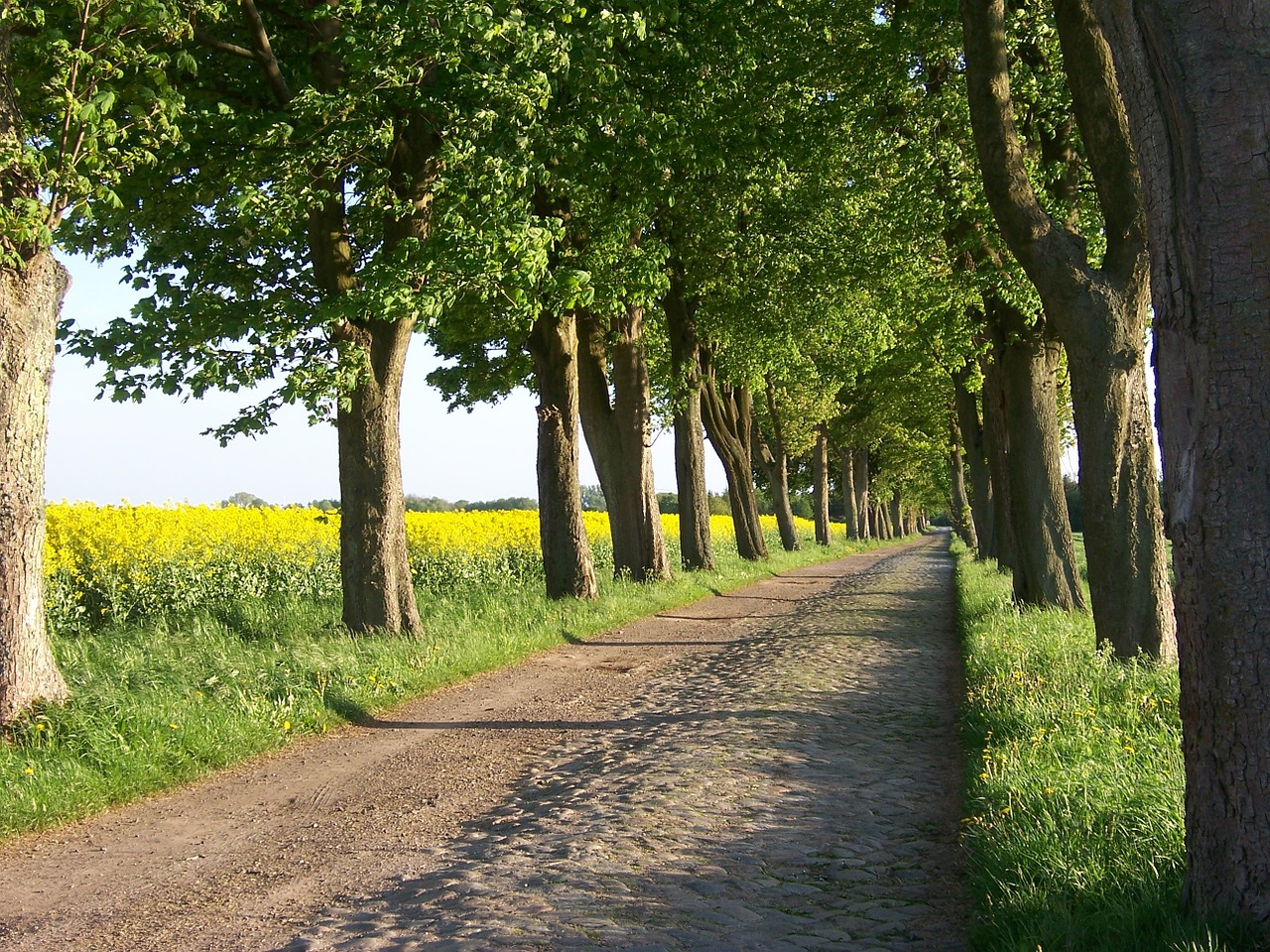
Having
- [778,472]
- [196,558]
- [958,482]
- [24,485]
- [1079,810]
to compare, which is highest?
[778,472]

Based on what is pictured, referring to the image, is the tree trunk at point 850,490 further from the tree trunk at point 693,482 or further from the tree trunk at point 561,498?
the tree trunk at point 561,498

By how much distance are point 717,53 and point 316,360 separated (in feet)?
24.7

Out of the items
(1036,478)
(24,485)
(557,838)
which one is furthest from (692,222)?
(557,838)

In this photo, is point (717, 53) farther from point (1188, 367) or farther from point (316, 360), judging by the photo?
point (1188, 367)

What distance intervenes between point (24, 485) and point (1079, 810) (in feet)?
24.1

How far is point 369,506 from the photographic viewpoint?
11938mm

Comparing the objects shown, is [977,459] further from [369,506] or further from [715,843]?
[715,843]

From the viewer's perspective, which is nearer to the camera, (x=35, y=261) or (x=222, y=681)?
(x=35, y=261)

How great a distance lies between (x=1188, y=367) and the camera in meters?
3.90

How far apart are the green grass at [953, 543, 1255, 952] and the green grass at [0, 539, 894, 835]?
5.14 m

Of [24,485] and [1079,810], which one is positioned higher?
[24,485]

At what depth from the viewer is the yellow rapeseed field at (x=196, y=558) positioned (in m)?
13.8

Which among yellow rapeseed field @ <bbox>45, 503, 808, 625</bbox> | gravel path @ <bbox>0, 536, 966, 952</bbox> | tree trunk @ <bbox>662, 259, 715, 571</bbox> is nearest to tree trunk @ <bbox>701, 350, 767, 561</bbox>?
tree trunk @ <bbox>662, 259, 715, 571</bbox>

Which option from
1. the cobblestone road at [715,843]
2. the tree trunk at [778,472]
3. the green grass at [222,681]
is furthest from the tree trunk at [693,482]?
the cobblestone road at [715,843]
